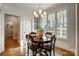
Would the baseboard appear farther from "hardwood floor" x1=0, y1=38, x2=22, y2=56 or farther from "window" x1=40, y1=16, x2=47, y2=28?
"hardwood floor" x1=0, y1=38, x2=22, y2=56

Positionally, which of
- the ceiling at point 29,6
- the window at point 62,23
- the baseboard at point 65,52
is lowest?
the baseboard at point 65,52

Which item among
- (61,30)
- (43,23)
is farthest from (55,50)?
(43,23)

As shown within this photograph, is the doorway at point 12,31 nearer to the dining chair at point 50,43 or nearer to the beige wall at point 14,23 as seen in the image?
the beige wall at point 14,23

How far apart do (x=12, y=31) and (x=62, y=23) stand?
0.91 m

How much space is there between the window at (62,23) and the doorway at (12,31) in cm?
73

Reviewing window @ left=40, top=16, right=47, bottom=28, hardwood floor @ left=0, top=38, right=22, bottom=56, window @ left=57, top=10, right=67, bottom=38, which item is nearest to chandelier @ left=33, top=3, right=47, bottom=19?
window @ left=40, top=16, right=47, bottom=28

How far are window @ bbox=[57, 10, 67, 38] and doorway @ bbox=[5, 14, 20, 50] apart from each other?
2.38 ft

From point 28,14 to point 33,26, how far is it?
0.77ft

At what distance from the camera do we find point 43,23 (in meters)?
2.00

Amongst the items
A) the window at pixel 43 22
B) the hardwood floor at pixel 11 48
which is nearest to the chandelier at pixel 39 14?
the window at pixel 43 22

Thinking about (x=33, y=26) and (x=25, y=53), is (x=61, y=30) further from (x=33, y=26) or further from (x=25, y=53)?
(x=25, y=53)

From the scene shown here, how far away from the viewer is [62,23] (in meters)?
2.01

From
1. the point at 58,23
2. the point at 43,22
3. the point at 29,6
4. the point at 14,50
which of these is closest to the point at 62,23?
the point at 58,23

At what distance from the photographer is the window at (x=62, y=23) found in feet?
6.59
